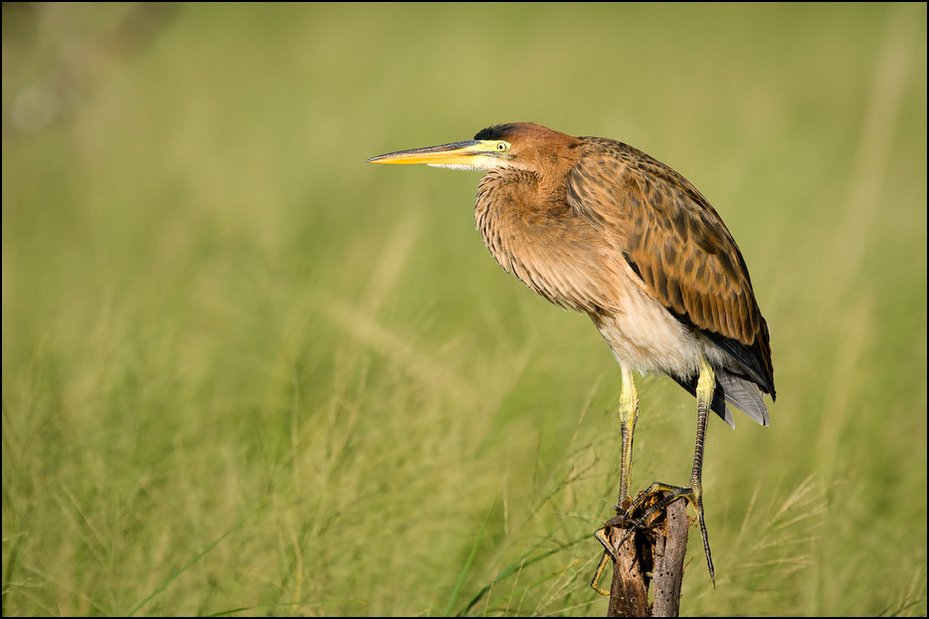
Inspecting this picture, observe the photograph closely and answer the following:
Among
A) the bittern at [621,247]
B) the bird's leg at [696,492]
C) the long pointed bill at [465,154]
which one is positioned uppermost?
the long pointed bill at [465,154]

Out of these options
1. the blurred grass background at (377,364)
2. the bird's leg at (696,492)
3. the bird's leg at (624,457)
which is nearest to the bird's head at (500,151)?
the blurred grass background at (377,364)

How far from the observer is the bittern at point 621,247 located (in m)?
3.00

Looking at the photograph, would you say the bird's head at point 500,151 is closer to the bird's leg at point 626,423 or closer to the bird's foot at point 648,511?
the bird's leg at point 626,423

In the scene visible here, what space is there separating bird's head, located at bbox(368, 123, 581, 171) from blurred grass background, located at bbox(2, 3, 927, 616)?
686 millimetres

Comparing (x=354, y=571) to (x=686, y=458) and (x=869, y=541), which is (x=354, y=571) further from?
(x=869, y=541)

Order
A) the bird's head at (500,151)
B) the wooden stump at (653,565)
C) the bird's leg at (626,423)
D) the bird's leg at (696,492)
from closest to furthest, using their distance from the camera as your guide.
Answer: the wooden stump at (653,565) < the bird's leg at (696,492) < the bird's leg at (626,423) < the bird's head at (500,151)

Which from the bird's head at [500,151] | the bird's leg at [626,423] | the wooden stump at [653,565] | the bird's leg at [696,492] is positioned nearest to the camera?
the wooden stump at [653,565]

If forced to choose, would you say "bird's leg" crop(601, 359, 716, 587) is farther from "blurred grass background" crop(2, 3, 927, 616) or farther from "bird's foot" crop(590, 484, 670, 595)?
"blurred grass background" crop(2, 3, 927, 616)

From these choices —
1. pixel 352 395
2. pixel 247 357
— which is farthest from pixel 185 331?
pixel 352 395

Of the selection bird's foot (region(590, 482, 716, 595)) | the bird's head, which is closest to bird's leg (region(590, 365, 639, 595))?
bird's foot (region(590, 482, 716, 595))

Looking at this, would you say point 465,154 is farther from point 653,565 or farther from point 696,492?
point 653,565

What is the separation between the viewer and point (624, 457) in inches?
117

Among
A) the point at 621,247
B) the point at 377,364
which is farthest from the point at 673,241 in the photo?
the point at 377,364

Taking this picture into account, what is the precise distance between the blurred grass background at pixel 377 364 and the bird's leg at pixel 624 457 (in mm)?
74
